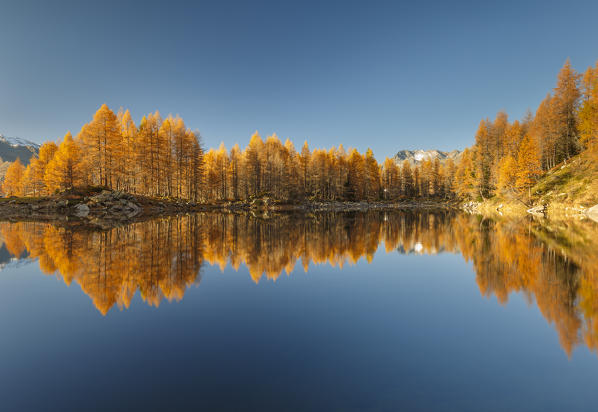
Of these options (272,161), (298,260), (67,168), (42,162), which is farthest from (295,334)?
(42,162)

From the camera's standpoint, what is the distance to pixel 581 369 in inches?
193

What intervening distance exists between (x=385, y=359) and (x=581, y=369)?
3395 millimetres

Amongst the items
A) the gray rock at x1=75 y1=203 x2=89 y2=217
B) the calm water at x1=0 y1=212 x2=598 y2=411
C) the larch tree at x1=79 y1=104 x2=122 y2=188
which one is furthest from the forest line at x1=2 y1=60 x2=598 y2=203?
the calm water at x1=0 y1=212 x2=598 y2=411

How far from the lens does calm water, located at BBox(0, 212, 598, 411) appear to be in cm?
416

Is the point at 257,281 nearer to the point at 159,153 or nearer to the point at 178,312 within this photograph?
the point at 178,312

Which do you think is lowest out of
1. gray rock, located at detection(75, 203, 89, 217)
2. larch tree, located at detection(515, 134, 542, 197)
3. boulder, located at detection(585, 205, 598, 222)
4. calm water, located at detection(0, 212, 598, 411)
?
calm water, located at detection(0, 212, 598, 411)

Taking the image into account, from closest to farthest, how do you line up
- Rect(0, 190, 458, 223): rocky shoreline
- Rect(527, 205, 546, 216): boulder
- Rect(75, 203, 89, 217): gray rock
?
Rect(0, 190, 458, 223): rocky shoreline, Rect(75, 203, 89, 217): gray rock, Rect(527, 205, 546, 216): boulder

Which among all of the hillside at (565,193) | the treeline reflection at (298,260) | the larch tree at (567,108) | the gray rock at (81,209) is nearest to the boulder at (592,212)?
the hillside at (565,193)

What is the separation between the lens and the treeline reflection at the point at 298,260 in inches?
315

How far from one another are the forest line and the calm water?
133 ft

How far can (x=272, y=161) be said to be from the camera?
6950cm

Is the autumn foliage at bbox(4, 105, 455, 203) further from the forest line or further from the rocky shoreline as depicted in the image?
the rocky shoreline

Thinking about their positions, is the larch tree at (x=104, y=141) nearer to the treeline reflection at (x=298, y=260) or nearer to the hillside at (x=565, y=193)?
the treeline reflection at (x=298, y=260)

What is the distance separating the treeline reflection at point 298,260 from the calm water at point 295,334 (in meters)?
0.10
